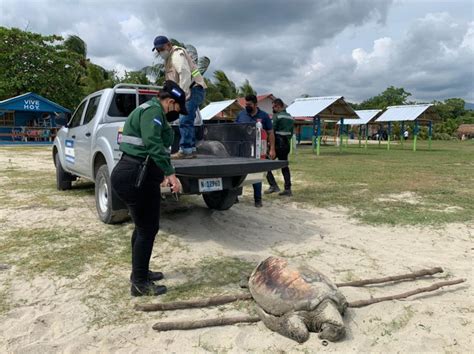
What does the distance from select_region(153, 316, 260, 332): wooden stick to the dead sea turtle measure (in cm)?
13

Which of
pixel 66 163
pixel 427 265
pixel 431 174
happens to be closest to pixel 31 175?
pixel 66 163

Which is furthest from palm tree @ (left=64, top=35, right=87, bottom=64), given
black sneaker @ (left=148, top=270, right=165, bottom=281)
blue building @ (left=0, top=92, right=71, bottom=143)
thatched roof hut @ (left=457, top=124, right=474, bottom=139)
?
thatched roof hut @ (left=457, top=124, right=474, bottom=139)

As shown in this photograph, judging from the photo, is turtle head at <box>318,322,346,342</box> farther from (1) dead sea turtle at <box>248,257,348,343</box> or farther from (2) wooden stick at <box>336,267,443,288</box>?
(2) wooden stick at <box>336,267,443,288</box>

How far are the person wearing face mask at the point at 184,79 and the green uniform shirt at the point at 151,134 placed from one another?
1.59 meters

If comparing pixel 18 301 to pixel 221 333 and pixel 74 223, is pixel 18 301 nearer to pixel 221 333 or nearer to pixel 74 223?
pixel 221 333

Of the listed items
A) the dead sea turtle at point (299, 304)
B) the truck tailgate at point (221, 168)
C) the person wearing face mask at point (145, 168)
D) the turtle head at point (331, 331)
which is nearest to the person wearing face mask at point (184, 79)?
the truck tailgate at point (221, 168)

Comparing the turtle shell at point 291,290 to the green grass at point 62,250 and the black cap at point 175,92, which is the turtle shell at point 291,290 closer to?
the black cap at point 175,92

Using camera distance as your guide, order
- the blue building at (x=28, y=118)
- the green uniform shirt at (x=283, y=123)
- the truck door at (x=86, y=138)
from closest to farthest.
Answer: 1. the truck door at (x=86, y=138)
2. the green uniform shirt at (x=283, y=123)
3. the blue building at (x=28, y=118)

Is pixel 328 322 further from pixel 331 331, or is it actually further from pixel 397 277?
pixel 397 277

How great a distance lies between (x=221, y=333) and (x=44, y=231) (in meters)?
3.42

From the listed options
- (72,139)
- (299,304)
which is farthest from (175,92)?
(72,139)

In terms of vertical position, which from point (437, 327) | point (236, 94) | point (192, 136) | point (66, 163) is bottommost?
point (437, 327)

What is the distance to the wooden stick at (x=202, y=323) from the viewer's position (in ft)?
9.59

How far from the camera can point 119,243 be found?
489 centimetres
